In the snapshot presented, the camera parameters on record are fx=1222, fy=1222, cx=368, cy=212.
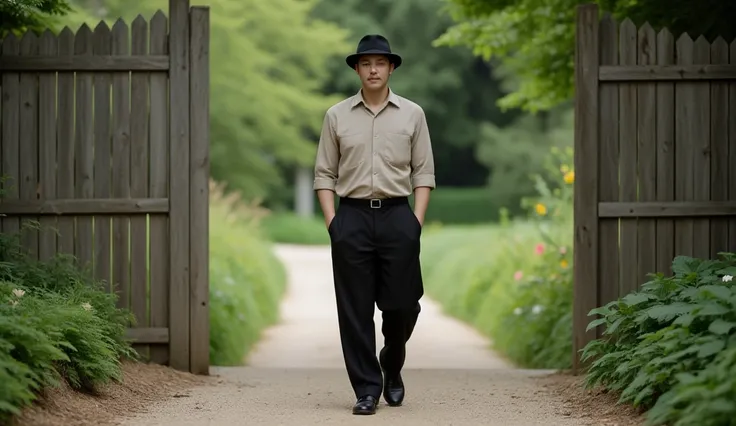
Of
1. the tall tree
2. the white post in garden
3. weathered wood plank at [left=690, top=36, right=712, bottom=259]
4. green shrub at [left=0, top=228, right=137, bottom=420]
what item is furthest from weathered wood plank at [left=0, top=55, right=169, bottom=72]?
the white post in garden

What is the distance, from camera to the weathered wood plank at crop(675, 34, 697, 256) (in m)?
8.41

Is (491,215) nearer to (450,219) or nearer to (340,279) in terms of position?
(450,219)

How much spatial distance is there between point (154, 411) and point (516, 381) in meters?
2.82

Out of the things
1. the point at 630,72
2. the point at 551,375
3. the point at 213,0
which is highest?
the point at 213,0

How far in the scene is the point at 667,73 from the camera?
27.5 feet

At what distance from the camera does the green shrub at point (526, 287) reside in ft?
34.8

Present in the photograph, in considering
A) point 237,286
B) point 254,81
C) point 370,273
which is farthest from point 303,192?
point 370,273

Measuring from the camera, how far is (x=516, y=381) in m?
8.45

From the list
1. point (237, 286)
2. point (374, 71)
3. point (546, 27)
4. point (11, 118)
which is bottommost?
point (237, 286)

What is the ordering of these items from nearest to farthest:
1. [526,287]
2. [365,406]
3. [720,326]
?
[720,326], [365,406], [526,287]

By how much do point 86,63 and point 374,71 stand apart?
8.61 feet

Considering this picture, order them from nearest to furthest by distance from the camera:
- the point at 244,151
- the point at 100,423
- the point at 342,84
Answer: the point at 100,423
the point at 244,151
the point at 342,84

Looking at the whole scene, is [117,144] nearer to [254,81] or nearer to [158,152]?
[158,152]

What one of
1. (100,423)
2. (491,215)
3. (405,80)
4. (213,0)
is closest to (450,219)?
(491,215)
